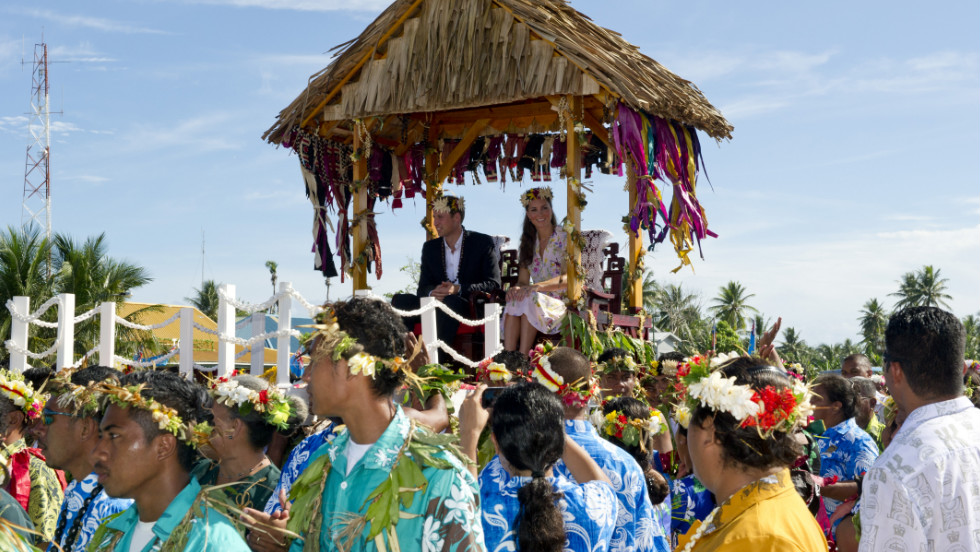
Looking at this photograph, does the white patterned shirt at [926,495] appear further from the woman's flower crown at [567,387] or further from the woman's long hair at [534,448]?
the woman's flower crown at [567,387]

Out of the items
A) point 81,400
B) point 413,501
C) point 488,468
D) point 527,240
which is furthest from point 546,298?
point 413,501

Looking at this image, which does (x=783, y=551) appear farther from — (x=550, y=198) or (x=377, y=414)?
(x=550, y=198)

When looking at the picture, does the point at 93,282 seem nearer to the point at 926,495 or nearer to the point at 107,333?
the point at 107,333

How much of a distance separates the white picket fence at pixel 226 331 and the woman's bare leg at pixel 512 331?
0.81 feet

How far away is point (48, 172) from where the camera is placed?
37188 millimetres

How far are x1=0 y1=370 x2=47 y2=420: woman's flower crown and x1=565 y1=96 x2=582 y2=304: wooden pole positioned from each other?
560cm

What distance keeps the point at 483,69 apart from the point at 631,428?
5721 mm

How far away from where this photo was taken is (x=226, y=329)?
28.3 ft

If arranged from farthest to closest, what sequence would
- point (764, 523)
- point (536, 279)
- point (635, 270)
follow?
point (635, 270) → point (536, 279) → point (764, 523)

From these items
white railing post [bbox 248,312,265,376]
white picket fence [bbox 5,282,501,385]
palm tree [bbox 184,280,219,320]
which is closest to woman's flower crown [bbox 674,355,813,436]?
white picket fence [bbox 5,282,501,385]

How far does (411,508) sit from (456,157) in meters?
10.0

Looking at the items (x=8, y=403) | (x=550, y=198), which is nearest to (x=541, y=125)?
(x=550, y=198)

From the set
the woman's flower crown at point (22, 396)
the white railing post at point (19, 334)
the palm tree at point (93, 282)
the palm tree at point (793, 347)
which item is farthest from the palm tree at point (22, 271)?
the palm tree at point (793, 347)

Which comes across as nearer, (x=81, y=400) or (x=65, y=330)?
(x=81, y=400)
